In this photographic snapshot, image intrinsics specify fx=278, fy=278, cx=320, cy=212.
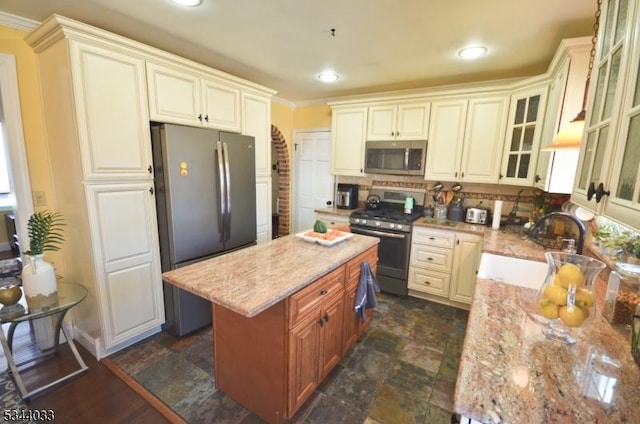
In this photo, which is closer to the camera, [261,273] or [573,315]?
[573,315]

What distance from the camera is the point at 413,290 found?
3359 mm

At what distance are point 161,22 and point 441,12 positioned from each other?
6.36ft

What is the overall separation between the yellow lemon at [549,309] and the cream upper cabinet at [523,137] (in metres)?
2.05

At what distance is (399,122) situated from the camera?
338cm

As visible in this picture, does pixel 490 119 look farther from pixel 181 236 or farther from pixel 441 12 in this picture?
pixel 181 236

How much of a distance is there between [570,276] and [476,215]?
235 centimetres

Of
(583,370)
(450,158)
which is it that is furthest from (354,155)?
(583,370)

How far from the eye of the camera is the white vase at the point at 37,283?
1920 millimetres

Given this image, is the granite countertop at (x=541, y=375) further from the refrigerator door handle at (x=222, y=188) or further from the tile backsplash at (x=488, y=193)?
the refrigerator door handle at (x=222, y=188)

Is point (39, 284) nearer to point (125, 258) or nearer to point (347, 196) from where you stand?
point (125, 258)

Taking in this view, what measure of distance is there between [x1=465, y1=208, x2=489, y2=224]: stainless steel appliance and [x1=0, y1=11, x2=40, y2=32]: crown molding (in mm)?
4215

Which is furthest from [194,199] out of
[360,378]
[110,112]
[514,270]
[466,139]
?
[466,139]

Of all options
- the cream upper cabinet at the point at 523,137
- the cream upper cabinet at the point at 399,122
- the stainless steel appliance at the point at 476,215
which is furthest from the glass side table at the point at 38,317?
the cream upper cabinet at the point at 523,137

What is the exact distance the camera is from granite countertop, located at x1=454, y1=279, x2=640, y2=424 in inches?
28.3
